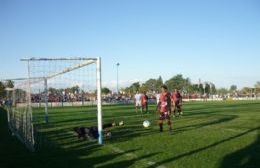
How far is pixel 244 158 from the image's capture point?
11.2 m

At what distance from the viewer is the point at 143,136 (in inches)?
659

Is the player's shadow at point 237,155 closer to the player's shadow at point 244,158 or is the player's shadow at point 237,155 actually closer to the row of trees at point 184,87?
the player's shadow at point 244,158

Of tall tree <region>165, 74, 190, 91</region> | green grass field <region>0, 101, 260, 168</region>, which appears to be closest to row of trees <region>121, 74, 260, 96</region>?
tall tree <region>165, 74, 190, 91</region>

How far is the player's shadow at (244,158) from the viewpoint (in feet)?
34.0

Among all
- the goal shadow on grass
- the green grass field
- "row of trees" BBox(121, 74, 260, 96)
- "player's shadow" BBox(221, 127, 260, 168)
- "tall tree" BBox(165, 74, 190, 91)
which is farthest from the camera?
"tall tree" BBox(165, 74, 190, 91)

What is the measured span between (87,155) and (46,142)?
412cm

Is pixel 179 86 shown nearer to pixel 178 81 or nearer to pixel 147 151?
pixel 178 81

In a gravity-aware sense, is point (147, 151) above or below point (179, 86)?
below

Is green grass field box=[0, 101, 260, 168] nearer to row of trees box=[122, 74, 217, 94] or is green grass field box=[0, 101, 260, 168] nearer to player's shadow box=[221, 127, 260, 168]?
player's shadow box=[221, 127, 260, 168]

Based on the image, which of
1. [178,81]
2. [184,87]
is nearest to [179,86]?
[184,87]

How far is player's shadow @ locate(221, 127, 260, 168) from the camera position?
10.4 metres

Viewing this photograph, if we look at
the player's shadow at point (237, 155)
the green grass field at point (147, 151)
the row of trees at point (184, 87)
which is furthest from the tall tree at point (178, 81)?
the player's shadow at point (237, 155)

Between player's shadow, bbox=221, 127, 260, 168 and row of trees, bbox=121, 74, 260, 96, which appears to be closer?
player's shadow, bbox=221, 127, 260, 168

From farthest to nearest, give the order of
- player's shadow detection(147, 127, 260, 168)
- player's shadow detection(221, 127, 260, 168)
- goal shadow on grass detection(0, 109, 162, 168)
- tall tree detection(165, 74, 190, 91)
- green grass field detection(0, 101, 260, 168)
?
tall tree detection(165, 74, 190, 91)
goal shadow on grass detection(0, 109, 162, 168)
green grass field detection(0, 101, 260, 168)
player's shadow detection(147, 127, 260, 168)
player's shadow detection(221, 127, 260, 168)
